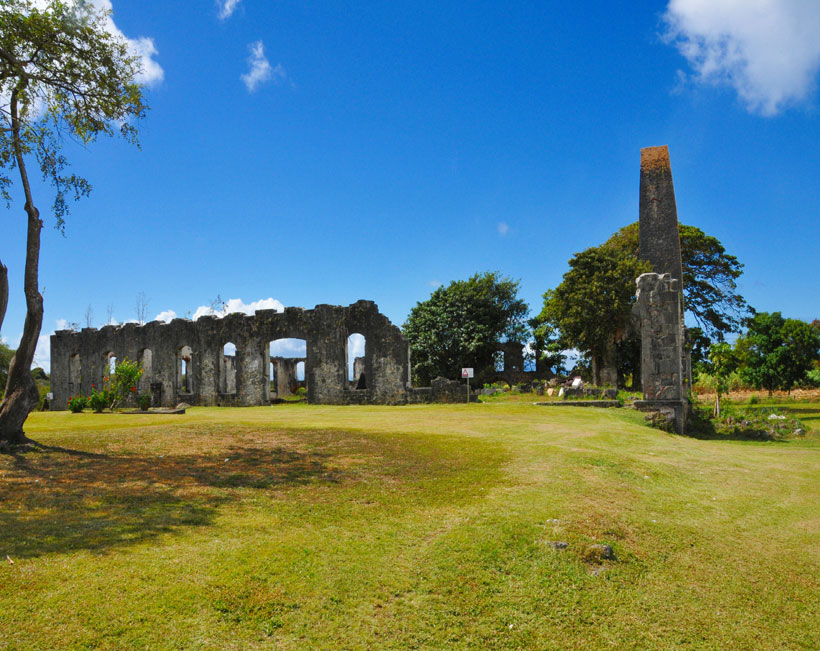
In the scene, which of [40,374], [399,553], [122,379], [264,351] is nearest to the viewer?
[399,553]

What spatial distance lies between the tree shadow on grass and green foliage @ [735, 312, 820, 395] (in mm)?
28836

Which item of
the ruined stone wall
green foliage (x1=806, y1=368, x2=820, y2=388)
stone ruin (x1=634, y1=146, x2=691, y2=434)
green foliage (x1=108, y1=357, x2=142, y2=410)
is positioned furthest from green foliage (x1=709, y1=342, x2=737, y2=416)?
green foliage (x1=108, y1=357, x2=142, y2=410)

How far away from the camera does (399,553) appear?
4043 millimetres

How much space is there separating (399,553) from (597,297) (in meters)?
24.3

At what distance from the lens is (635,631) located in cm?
345

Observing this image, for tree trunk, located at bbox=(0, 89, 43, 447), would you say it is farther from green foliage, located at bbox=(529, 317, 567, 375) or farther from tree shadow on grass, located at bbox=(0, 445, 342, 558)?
green foliage, located at bbox=(529, 317, 567, 375)

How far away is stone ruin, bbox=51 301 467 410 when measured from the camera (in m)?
21.7

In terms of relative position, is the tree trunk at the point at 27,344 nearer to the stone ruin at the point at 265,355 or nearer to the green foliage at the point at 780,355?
the stone ruin at the point at 265,355

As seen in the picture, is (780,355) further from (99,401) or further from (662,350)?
(99,401)

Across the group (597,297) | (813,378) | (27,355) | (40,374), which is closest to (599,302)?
(597,297)

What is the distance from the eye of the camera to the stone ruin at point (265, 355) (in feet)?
71.1

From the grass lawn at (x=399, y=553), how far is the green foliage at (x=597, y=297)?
761 inches

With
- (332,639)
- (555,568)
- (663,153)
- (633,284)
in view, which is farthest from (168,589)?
(663,153)

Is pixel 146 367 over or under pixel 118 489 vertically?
over
